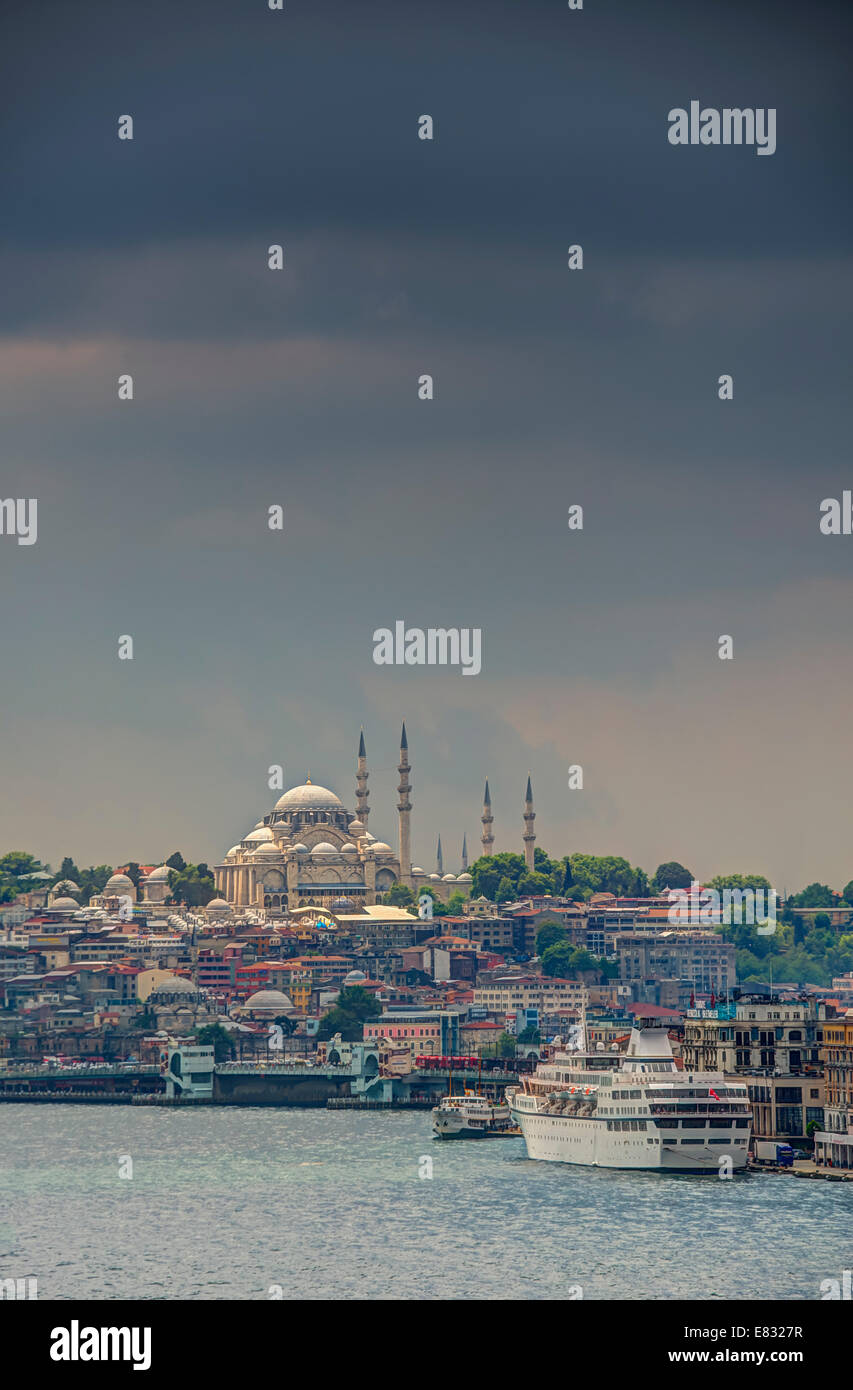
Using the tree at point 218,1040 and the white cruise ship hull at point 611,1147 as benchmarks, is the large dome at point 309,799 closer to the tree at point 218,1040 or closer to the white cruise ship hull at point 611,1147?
the tree at point 218,1040

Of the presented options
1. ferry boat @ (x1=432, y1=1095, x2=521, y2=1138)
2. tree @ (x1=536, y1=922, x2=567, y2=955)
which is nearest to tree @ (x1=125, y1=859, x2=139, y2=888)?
tree @ (x1=536, y1=922, x2=567, y2=955)

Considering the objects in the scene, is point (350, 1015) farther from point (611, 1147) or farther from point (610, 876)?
point (611, 1147)

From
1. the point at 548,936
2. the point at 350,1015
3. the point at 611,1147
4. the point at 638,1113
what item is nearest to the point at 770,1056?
the point at 638,1113

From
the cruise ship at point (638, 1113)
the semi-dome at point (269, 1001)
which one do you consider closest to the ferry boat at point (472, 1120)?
the cruise ship at point (638, 1113)

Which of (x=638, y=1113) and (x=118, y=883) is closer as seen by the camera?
(x=638, y=1113)
